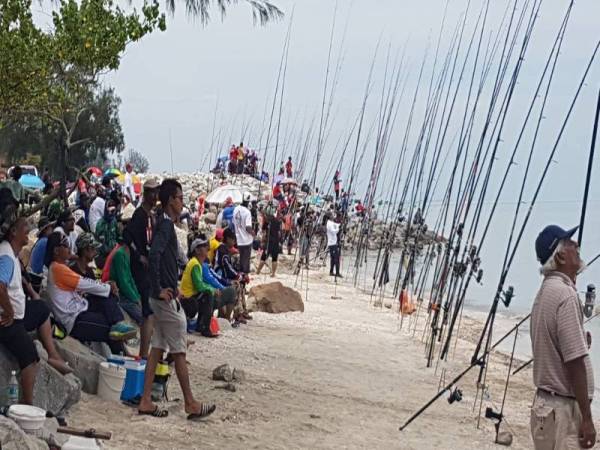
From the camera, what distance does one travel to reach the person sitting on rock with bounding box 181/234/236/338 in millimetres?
7738

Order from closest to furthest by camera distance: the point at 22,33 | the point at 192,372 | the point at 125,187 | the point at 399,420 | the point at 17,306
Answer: the point at 17,306 → the point at 22,33 → the point at 399,420 → the point at 192,372 → the point at 125,187

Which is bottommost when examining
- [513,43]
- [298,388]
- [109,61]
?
[298,388]

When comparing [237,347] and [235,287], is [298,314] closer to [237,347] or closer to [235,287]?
[235,287]

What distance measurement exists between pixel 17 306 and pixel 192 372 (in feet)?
8.38

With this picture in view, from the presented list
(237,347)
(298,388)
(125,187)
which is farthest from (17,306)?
(125,187)

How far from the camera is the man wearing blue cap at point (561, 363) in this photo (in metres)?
3.30

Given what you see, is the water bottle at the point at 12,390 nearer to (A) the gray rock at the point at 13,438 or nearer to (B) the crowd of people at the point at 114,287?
(B) the crowd of people at the point at 114,287

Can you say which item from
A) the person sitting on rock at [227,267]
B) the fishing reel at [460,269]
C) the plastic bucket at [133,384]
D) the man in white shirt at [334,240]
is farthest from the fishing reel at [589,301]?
the man in white shirt at [334,240]

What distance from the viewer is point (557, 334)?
333 centimetres

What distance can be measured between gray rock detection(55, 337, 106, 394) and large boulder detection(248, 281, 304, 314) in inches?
220

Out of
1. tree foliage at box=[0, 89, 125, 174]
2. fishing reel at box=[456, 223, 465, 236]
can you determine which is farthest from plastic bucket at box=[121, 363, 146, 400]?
tree foliage at box=[0, 89, 125, 174]

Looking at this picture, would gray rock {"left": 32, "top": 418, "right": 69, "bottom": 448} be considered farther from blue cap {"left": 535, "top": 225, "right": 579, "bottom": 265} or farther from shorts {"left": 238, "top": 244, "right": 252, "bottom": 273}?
shorts {"left": 238, "top": 244, "right": 252, "bottom": 273}

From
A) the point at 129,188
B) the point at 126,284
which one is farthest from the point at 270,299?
the point at 129,188

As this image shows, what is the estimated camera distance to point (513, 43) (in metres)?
7.96
